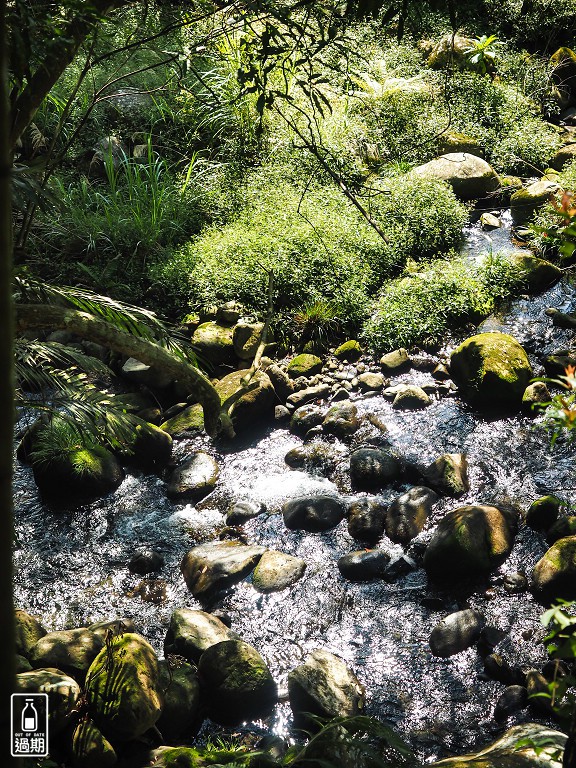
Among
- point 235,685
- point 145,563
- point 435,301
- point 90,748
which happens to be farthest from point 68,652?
point 435,301

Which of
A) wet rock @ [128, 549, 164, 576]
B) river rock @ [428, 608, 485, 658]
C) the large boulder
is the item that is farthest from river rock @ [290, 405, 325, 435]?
the large boulder

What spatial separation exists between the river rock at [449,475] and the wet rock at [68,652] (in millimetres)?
2669

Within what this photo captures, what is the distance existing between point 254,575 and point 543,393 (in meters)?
2.87

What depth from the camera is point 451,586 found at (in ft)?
14.7

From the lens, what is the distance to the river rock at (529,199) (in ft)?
26.8

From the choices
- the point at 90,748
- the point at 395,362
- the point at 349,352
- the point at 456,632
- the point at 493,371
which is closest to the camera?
the point at 90,748

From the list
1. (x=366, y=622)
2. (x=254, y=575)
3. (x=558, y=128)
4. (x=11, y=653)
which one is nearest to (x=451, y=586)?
(x=366, y=622)

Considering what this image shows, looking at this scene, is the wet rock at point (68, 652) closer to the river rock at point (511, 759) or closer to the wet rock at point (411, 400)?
the river rock at point (511, 759)

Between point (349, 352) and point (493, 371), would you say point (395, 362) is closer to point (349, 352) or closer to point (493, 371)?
point (349, 352)

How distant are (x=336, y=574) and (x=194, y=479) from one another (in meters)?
1.56

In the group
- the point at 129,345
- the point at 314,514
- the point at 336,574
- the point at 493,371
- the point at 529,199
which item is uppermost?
the point at 529,199

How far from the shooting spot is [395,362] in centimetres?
666

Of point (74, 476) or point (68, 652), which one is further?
point (74, 476)

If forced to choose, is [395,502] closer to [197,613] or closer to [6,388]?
[197,613]
